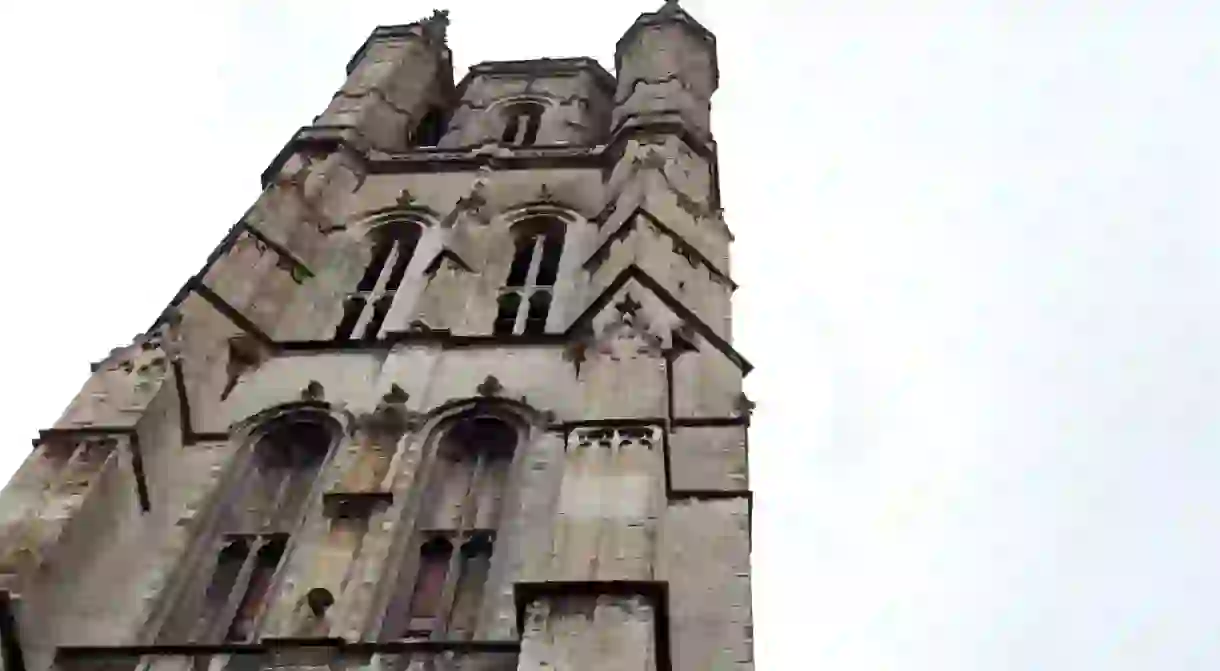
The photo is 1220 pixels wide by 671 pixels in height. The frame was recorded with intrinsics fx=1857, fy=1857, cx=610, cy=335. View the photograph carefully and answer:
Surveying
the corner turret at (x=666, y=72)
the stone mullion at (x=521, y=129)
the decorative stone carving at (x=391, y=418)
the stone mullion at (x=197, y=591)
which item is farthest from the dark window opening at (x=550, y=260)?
the stone mullion at (x=197, y=591)

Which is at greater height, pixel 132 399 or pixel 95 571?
pixel 132 399

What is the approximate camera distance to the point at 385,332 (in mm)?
21250

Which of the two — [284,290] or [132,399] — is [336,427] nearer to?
[132,399]

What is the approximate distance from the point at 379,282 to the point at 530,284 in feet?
6.41

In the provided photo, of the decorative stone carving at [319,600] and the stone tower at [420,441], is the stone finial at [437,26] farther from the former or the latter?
the decorative stone carving at [319,600]

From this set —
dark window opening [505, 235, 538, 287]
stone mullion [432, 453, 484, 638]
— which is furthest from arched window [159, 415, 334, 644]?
dark window opening [505, 235, 538, 287]

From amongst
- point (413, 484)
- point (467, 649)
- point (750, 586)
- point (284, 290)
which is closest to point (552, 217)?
point (284, 290)

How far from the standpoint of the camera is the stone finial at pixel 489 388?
63.4 feet

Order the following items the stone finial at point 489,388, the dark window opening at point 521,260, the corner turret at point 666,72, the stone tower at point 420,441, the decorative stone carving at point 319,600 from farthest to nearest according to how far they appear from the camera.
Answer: the corner turret at point 666,72
the dark window opening at point 521,260
the stone finial at point 489,388
the decorative stone carving at point 319,600
the stone tower at point 420,441

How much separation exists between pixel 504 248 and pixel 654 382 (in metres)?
8.04

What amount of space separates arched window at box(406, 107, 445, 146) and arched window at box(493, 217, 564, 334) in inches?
241

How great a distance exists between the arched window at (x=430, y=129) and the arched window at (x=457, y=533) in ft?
42.3

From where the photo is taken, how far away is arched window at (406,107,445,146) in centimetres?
3155

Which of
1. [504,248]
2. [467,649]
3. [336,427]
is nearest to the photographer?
[467,649]
